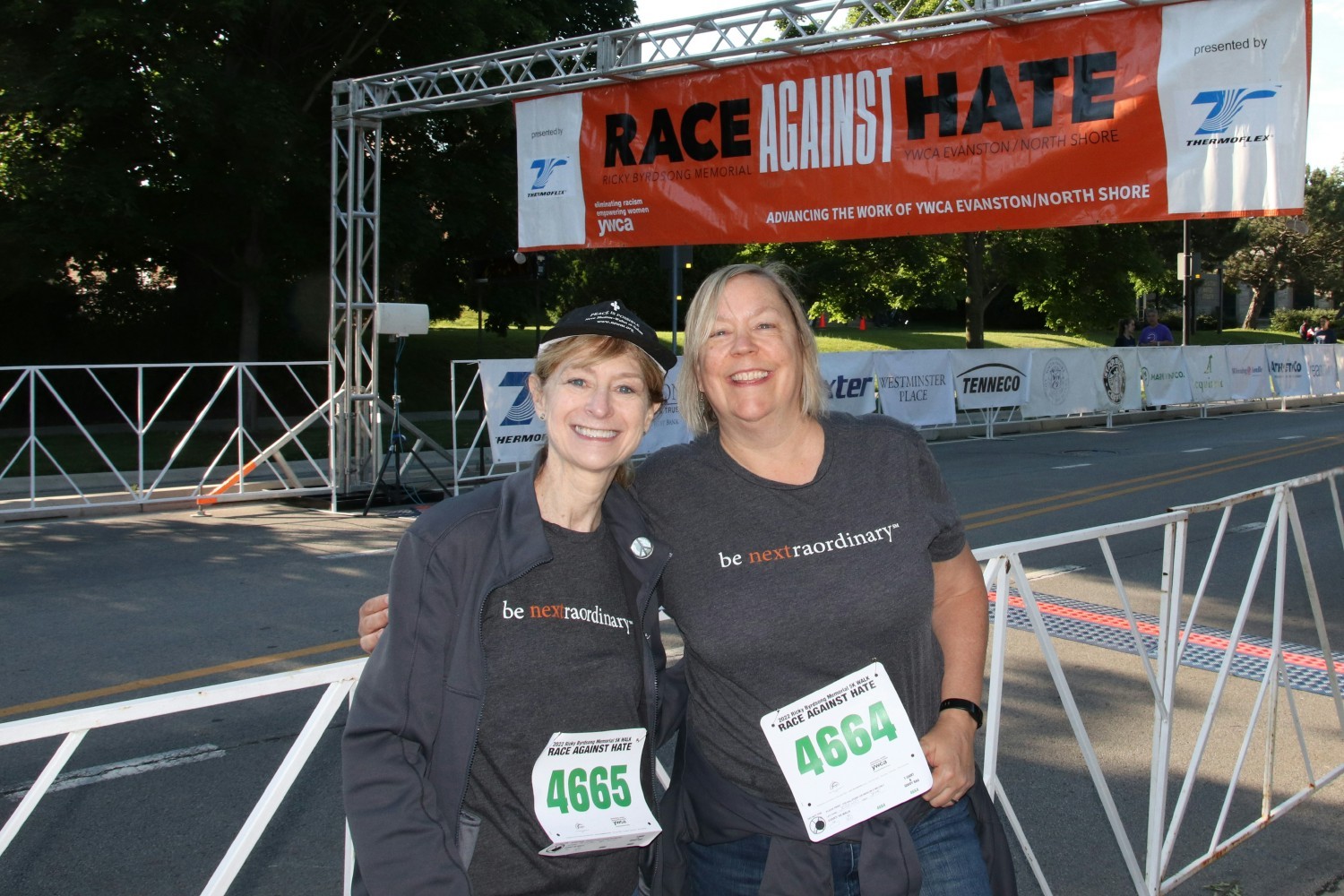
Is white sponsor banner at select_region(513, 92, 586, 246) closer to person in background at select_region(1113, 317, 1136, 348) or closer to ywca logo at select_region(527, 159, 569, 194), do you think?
ywca logo at select_region(527, 159, 569, 194)

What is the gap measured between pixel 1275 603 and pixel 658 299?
36603mm

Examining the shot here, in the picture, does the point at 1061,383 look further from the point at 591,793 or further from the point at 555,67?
the point at 591,793

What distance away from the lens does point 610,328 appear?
86.7 inches

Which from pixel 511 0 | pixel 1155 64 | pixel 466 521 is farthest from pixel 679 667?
pixel 511 0

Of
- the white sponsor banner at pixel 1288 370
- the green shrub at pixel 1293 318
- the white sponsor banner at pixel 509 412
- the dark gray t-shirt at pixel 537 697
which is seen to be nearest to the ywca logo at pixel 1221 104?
the white sponsor banner at pixel 509 412

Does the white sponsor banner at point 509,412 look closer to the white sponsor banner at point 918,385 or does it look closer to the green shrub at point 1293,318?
the white sponsor banner at point 918,385

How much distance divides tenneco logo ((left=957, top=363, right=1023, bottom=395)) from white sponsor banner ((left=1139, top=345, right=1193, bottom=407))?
13.7ft

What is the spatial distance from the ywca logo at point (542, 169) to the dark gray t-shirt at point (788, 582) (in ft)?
34.4

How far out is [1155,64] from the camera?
8.84 meters

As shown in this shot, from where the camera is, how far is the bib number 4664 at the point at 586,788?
199 centimetres

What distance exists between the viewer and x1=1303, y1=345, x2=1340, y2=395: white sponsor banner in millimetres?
29016

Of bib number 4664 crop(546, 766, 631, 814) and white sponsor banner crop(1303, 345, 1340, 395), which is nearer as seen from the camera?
bib number 4664 crop(546, 766, 631, 814)

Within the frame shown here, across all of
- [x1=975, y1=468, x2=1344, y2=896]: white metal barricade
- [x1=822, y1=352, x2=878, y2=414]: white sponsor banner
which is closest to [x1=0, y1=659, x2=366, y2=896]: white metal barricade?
[x1=975, y1=468, x2=1344, y2=896]: white metal barricade

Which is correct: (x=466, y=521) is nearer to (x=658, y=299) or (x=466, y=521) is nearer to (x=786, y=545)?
(x=786, y=545)
